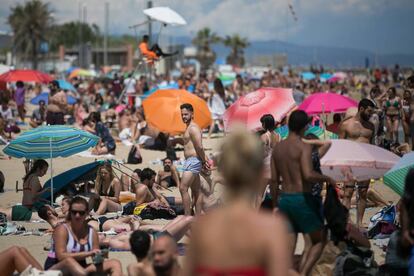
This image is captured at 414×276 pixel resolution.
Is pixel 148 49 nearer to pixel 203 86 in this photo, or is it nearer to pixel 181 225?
pixel 203 86

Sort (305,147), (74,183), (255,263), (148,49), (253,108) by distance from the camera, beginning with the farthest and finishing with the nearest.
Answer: (148,49) < (253,108) < (74,183) < (305,147) < (255,263)

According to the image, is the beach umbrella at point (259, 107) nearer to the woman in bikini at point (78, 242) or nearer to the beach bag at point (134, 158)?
the beach bag at point (134, 158)

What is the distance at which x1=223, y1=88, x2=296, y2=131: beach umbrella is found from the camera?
11266 millimetres

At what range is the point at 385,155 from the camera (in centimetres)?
758

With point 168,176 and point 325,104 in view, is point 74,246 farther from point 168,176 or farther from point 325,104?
point 325,104

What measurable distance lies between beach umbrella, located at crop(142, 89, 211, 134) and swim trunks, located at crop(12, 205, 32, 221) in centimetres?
407

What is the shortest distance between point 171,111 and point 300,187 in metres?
7.39

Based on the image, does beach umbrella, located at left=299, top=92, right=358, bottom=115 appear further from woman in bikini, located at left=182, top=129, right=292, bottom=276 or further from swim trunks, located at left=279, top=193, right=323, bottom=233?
woman in bikini, located at left=182, top=129, right=292, bottom=276

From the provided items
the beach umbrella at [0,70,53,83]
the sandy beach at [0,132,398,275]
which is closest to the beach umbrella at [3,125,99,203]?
the sandy beach at [0,132,398,275]

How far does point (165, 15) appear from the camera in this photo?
22766 millimetres

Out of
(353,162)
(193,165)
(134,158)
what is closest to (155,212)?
(193,165)

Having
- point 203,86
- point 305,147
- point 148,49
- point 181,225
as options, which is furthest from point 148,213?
point 203,86

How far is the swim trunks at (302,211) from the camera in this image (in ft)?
20.5

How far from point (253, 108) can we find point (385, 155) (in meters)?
4.01
